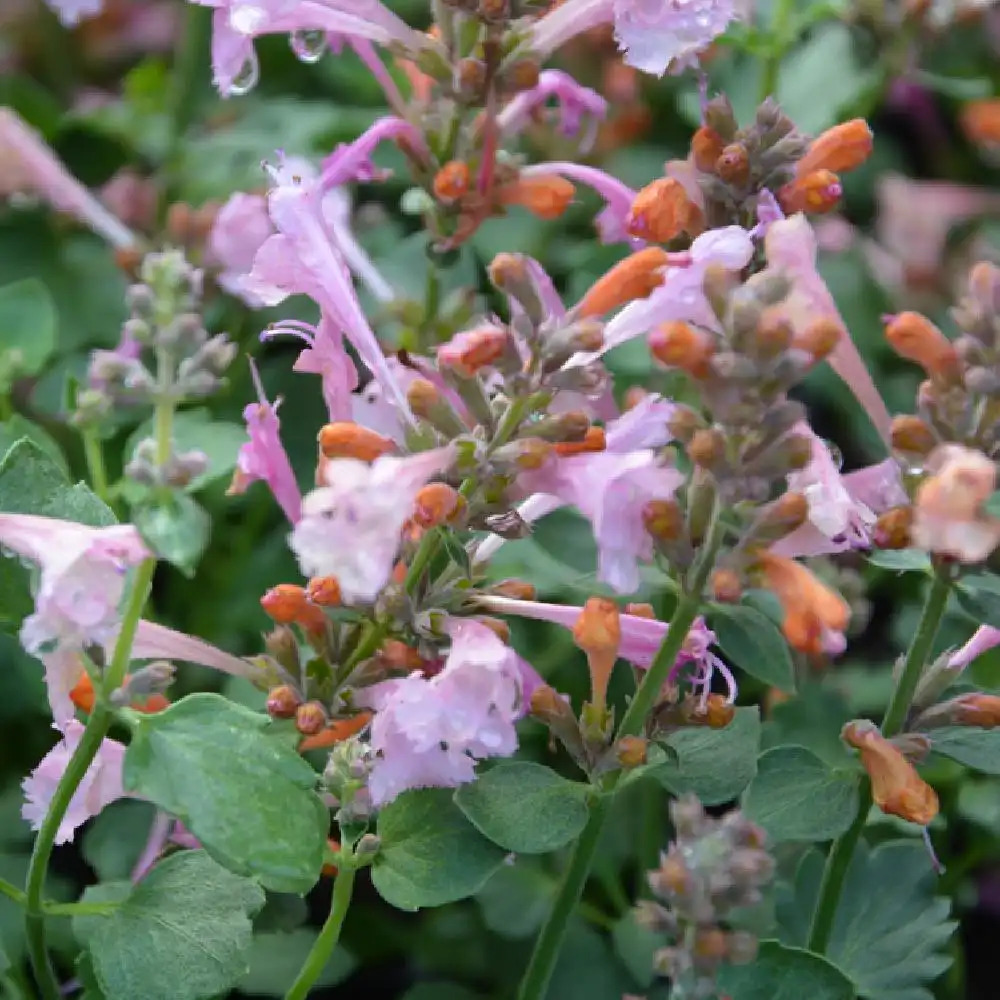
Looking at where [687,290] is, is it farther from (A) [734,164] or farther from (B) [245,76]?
(B) [245,76]

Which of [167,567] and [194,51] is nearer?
[167,567]

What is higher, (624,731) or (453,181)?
(453,181)

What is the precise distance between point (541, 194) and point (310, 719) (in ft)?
1.66

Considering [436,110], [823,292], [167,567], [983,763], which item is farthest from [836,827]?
[167,567]

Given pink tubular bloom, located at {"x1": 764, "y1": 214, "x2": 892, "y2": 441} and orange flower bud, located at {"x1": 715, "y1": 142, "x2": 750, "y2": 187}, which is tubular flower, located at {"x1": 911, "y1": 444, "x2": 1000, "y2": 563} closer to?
pink tubular bloom, located at {"x1": 764, "y1": 214, "x2": 892, "y2": 441}

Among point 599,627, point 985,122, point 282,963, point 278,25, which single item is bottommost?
point 282,963

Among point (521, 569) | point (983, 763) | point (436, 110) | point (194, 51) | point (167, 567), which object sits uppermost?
point (436, 110)

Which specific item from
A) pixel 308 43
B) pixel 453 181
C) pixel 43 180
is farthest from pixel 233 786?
pixel 43 180

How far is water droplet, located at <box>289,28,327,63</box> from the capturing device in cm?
111

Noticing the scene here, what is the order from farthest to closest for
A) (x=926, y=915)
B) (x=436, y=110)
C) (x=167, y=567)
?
(x=167, y=567) < (x=436, y=110) < (x=926, y=915)

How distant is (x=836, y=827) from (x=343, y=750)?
29 cm

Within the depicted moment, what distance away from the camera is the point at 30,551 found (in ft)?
2.42

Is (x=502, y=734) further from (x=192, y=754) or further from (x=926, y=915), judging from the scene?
(x=926, y=915)

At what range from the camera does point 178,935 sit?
2.67 feet
